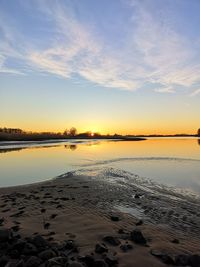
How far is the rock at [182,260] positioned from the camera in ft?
22.0

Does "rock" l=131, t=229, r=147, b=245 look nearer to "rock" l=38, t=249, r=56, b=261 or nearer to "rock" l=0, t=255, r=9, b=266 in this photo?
"rock" l=38, t=249, r=56, b=261

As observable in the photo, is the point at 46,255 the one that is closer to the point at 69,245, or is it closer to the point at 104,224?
the point at 69,245

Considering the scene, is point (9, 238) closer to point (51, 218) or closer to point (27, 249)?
point (27, 249)

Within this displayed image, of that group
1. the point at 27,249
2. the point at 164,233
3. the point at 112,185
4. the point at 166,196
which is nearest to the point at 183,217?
the point at 164,233

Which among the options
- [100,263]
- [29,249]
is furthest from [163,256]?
[29,249]

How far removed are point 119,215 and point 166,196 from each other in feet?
15.8

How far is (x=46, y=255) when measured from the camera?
6.80m

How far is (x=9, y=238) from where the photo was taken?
7863 millimetres

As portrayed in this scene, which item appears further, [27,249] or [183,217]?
[183,217]

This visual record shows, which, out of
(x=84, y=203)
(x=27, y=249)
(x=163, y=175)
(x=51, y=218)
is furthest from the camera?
Answer: (x=163, y=175)

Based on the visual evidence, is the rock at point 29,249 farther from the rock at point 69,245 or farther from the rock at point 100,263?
the rock at point 100,263

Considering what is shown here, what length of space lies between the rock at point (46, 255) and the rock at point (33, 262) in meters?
0.20

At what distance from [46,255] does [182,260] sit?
3004mm

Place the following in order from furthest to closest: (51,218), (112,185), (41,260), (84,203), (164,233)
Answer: (112,185)
(84,203)
(51,218)
(164,233)
(41,260)
